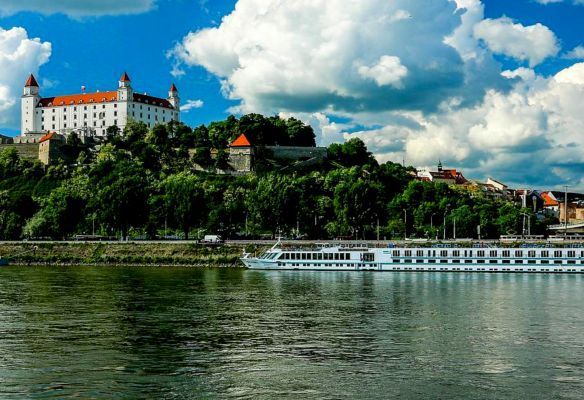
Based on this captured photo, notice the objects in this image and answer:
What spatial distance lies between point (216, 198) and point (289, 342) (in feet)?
236

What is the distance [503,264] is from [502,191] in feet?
320

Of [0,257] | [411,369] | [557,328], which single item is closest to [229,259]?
[0,257]

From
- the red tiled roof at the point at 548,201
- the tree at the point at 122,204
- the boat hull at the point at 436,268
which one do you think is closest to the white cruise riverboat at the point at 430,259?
the boat hull at the point at 436,268

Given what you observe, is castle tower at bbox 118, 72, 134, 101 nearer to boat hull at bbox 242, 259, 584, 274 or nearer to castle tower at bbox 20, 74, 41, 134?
castle tower at bbox 20, 74, 41, 134

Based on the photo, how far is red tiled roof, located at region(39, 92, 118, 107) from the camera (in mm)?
140375

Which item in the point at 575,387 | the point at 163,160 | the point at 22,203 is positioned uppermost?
the point at 163,160

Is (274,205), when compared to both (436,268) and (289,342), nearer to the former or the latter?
(436,268)

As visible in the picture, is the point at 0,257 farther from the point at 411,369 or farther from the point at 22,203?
the point at 411,369

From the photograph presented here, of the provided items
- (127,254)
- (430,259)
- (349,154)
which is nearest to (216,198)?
(127,254)

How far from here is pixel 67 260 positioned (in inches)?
2896

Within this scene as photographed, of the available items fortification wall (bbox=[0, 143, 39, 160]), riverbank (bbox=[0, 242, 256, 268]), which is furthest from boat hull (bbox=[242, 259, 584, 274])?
fortification wall (bbox=[0, 143, 39, 160])

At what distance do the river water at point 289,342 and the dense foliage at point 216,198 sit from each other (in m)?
36.9

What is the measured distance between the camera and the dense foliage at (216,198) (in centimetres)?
8219

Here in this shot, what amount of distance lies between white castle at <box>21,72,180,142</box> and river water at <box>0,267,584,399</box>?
9702 centimetres
